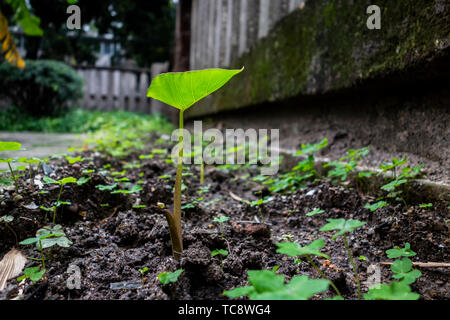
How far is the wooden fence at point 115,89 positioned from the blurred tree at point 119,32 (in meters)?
0.67

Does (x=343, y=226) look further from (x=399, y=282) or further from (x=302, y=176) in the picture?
(x=302, y=176)

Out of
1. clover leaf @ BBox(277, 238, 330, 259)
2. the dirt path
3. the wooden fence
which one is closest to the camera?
clover leaf @ BBox(277, 238, 330, 259)

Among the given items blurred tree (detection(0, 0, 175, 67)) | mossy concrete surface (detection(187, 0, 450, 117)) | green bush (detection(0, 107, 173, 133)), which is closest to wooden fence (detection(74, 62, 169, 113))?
blurred tree (detection(0, 0, 175, 67))

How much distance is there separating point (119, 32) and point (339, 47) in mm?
8880

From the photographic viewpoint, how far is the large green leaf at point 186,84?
2.79 ft

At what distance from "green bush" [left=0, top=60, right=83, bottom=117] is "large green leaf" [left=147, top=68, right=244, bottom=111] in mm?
6722

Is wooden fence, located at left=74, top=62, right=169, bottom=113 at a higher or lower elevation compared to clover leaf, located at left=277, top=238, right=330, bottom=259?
higher

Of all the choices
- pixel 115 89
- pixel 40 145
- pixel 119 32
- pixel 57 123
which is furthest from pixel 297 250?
pixel 115 89

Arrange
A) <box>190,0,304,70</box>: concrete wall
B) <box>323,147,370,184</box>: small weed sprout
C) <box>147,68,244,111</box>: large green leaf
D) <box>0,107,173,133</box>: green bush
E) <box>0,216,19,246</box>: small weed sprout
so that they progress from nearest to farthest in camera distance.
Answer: <box>147,68,244,111</box>: large green leaf < <box>0,216,19,246</box>: small weed sprout < <box>323,147,370,184</box>: small weed sprout < <box>190,0,304,70</box>: concrete wall < <box>0,107,173,133</box>: green bush

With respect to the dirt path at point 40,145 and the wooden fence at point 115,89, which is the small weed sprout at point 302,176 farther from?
the wooden fence at point 115,89

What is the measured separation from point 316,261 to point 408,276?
0.27m

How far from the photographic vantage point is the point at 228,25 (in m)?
3.53

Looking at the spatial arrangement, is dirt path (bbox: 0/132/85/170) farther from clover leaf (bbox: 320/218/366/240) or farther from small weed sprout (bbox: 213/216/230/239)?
clover leaf (bbox: 320/218/366/240)

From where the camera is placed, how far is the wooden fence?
31.8 ft
